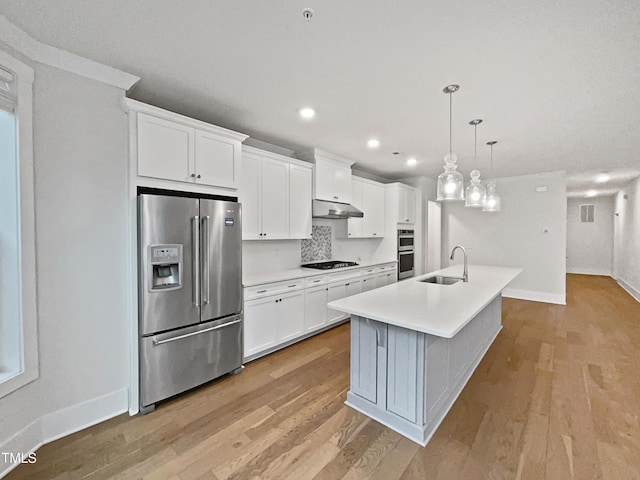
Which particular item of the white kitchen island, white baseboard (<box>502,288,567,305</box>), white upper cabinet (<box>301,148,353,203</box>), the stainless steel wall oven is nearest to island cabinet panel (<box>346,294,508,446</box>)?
the white kitchen island

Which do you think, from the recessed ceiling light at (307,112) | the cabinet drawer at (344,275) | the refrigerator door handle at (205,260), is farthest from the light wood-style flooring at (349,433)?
the recessed ceiling light at (307,112)

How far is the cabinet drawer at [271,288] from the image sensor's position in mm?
2885

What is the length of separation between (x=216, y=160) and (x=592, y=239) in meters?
11.5

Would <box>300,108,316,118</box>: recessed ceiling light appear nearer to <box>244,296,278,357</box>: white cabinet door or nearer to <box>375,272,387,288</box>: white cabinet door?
<box>244,296,278,357</box>: white cabinet door

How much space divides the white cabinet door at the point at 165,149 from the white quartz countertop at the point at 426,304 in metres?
1.70

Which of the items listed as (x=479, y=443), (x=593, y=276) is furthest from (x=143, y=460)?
(x=593, y=276)

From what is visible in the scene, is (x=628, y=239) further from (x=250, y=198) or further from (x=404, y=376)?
(x=250, y=198)

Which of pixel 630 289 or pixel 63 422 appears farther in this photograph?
pixel 630 289

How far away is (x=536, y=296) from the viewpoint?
5.66 meters

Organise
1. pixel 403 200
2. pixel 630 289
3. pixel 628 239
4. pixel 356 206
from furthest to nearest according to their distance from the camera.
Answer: pixel 628 239 < pixel 630 289 < pixel 403 200 < pixel 356 206

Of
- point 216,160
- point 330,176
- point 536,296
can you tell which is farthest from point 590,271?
point 216,160

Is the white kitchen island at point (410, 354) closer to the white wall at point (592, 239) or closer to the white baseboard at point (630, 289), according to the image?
the white baseboard at point (630, 289)

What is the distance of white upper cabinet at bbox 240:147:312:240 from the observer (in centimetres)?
314

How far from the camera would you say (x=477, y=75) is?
2102 mm
